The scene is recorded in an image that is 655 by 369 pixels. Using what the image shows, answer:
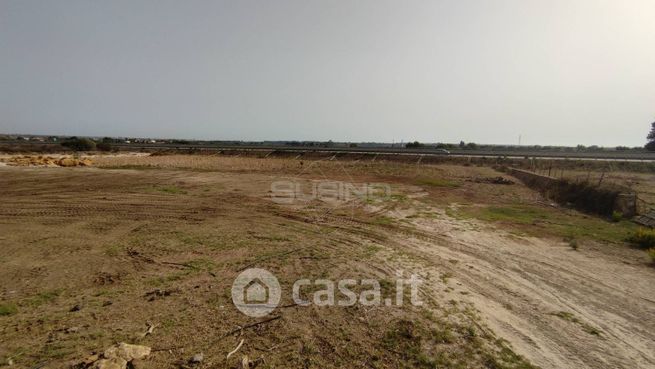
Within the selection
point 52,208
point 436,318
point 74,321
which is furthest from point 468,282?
point 52,208

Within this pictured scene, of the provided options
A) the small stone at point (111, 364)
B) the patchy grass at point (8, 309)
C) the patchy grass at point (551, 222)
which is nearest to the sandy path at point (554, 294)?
the patchy grass at point (551, 222)

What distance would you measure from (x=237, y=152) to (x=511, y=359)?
57.7 m

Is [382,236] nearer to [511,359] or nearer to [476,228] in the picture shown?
[476,228]

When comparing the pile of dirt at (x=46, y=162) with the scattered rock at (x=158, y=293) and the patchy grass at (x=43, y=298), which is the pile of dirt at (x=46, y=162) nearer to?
the patchy grass at (x=43, y=298)

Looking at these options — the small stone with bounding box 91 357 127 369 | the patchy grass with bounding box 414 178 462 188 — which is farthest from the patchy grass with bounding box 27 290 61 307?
the patchy grass with bounding box 414 178 462 188

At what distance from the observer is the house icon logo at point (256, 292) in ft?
23.5

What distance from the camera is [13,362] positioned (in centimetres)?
528

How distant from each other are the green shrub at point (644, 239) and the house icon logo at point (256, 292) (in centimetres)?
1349

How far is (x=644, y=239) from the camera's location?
12.4m

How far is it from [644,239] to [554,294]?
741 cm

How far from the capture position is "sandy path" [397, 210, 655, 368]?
6.09 meters

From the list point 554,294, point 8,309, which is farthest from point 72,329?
point 554,294

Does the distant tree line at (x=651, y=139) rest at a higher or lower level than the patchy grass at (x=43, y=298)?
higher

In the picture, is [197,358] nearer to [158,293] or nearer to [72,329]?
[72,329]
